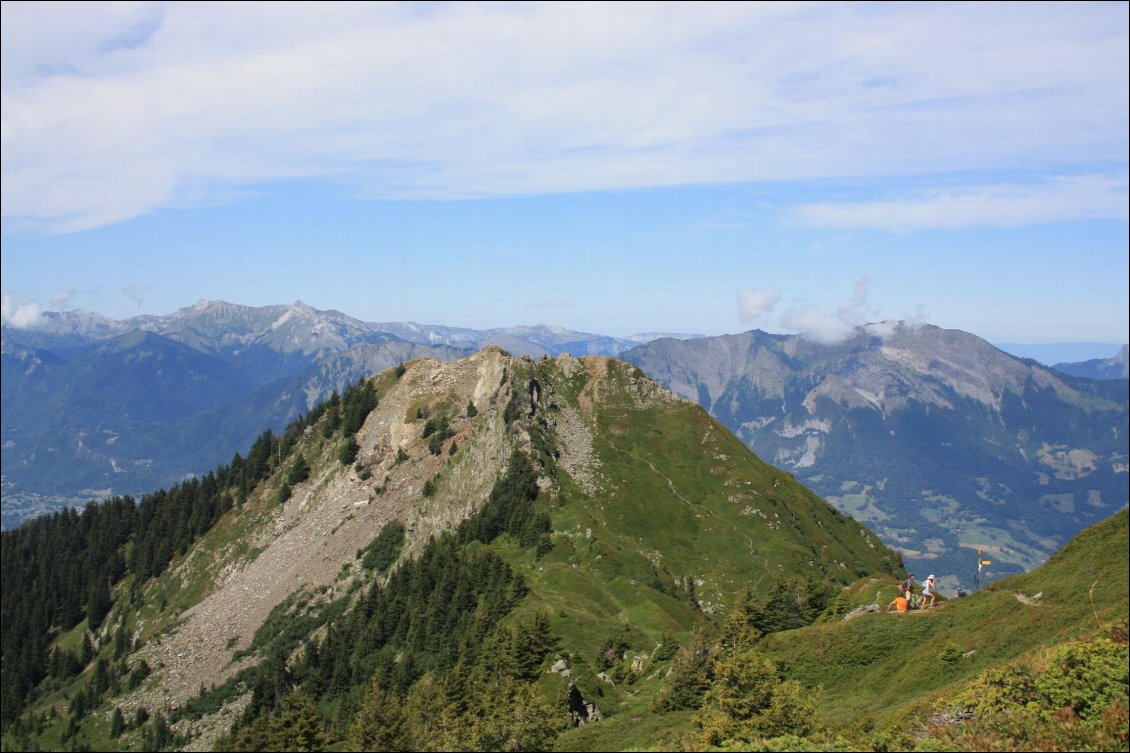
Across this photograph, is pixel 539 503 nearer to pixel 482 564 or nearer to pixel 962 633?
pixel 482 564

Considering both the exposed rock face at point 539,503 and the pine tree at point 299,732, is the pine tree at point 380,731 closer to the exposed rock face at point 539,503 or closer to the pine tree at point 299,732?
the pine tree at point 299,732

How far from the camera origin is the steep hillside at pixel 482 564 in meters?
113

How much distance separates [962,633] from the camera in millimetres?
60969

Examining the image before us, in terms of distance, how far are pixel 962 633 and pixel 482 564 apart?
87655 mm

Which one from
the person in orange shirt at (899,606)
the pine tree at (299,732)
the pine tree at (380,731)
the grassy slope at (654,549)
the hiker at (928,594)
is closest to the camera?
the hiker at (928,594)

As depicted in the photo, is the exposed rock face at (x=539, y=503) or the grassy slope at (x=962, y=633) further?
the exposed rock face at (x=539, y=503)

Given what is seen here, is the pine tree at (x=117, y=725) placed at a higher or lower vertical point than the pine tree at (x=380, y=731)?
lower

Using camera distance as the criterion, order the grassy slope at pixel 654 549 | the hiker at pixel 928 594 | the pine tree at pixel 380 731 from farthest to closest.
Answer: the grassy slope at pixel 654 549, the pine tree at pixel 380 731, the hiker at pixel 928 594

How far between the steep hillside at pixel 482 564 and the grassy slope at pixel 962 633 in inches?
898

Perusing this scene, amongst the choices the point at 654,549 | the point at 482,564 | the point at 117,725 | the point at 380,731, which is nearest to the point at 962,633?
the point at 380,731

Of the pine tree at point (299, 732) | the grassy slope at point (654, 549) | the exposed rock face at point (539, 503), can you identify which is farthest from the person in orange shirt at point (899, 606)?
the pine tree at point (299, 732)

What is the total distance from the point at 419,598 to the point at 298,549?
51.9 metres

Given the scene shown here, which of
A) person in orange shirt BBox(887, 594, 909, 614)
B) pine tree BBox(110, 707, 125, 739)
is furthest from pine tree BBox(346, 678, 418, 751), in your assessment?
pine tree BBox(110, 707, 125, 739)

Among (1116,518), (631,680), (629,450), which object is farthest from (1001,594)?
(629,450)
